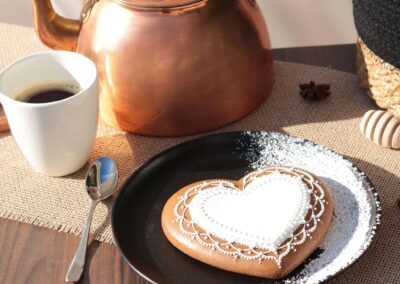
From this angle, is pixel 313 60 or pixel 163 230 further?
pixel 313 60

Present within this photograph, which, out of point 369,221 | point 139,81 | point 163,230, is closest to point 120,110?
point 139,81

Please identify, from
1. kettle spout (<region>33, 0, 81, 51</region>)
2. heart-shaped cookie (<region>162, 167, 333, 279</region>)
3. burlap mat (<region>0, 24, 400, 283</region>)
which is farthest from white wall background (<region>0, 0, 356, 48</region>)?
heart-shaped cookie (<region>162, 167, 333, 279</region>)

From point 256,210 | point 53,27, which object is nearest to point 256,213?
point 256,210

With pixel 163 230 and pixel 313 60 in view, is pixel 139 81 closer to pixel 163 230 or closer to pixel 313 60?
pixel 163 230

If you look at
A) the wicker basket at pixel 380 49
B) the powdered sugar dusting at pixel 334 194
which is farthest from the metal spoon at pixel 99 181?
the wicker basket at pixel 380 49

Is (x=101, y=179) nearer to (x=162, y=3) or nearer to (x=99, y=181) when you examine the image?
(x=99, y=181)

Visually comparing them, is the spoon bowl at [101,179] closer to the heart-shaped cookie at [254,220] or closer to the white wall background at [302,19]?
the heart-shaped cookie at [254,220]
